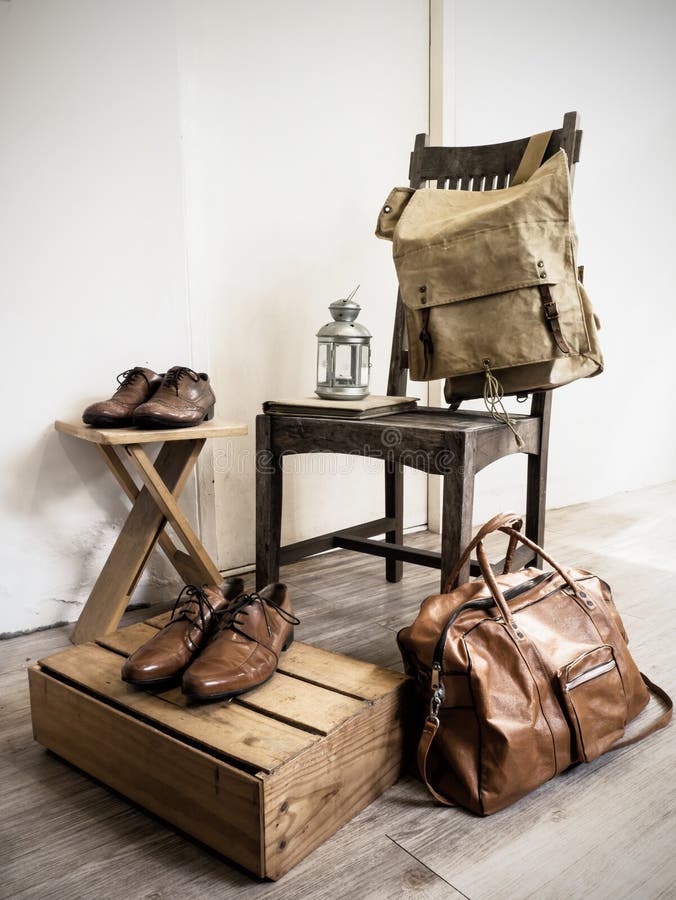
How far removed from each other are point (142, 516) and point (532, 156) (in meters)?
1.25

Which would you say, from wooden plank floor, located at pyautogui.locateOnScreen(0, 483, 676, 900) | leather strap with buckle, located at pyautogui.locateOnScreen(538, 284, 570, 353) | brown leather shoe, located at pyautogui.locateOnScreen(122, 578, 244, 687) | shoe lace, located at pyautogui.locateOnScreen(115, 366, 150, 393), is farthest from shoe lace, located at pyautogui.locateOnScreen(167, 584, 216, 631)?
leather strap with buckle, located at pyautogui.locateOnScreen(538, 284, 570, 353)

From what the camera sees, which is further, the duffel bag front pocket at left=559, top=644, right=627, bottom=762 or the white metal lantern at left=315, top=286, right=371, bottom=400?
the white metal lantern at left=315, top=286, right=371, bottom=400

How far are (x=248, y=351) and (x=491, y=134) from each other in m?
1.24

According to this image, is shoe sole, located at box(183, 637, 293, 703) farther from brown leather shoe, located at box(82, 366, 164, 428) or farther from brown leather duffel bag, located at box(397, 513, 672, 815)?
brown leather shoe, located at box(82, 366, 164, 428)

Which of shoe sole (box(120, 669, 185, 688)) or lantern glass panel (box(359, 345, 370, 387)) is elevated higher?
lantern glass panel (box(359, 345, 370, 387))

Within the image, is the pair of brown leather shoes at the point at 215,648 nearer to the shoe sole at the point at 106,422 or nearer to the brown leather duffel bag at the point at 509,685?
the brown leather duffel bag at the point at 509,685

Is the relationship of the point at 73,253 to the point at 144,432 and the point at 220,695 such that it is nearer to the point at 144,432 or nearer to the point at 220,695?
the point at 144,432

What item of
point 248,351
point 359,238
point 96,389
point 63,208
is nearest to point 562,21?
point 359,238

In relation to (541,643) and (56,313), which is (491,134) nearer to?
(56,313)

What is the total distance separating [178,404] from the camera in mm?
1622

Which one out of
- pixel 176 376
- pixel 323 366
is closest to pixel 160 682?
pixel 176 376

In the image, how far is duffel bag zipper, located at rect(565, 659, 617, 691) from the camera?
1.11 meters

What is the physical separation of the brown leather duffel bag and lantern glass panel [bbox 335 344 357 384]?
683 millimetres

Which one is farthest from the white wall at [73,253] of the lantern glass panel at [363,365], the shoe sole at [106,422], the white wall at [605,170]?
the white wall at [605,170]
